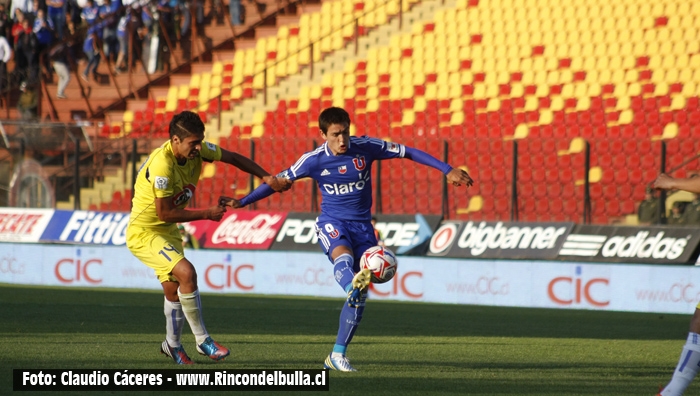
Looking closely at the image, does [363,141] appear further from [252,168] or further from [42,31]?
[42,31]

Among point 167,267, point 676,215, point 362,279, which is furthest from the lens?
point 676,215

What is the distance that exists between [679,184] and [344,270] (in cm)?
282

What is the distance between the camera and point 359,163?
9234mm

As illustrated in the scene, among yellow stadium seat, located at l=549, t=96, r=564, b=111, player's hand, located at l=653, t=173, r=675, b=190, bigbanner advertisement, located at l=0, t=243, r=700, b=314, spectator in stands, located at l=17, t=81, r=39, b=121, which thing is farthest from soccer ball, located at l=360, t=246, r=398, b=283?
spectator in stands, located at l=17, t=81, r=39, b=121

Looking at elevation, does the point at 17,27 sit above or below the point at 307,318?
above

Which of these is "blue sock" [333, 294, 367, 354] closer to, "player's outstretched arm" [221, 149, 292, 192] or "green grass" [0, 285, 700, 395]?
→ "green grass" [0, 285, 700, 395]

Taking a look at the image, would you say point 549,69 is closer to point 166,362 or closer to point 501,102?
point 501,102

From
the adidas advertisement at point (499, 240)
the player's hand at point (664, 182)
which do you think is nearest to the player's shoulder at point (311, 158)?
the player's hand at point (664, 182)

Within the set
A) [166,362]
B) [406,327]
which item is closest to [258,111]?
[406,327]

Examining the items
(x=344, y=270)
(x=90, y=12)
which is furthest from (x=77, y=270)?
(x=344, y=270)

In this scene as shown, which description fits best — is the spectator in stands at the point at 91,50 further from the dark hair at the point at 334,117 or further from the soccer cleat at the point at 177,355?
the soccer cleat at the point at 177,355

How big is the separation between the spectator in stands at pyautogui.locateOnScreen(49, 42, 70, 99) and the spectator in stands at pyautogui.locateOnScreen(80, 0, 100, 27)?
102 cm

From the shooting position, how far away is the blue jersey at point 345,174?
9.21 m

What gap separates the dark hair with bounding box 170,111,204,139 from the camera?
28.5 feet
